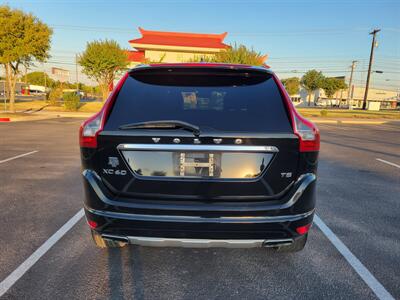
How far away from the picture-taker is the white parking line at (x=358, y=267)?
269 cm

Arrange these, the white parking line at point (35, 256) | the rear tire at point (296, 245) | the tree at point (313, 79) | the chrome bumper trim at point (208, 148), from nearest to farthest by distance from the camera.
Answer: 1. the chrome bumper trim at point (208, 148)
2. the rear tire at point (296, 245)
3. the white parking line at point (35, 256)
4. the tree at point (313, 79)

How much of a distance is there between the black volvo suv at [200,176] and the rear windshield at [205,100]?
0.05 feet

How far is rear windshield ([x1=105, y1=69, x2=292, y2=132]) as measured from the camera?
2447 mm

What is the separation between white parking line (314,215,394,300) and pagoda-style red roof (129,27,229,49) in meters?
48.2

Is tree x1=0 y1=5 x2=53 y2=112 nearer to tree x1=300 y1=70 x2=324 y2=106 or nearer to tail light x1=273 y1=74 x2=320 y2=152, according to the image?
tail light x1=273 y1=74 x2=320 y2=152

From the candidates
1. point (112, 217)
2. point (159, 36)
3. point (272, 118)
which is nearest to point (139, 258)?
point (112, 217)

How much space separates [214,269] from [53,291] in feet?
4.69

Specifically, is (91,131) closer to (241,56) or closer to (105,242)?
(105,242)

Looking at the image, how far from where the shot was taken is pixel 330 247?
3514mm

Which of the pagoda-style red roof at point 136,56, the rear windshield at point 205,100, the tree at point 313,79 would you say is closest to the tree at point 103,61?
the pagoda-style red roof at point 136,56

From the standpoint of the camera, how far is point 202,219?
234 cm

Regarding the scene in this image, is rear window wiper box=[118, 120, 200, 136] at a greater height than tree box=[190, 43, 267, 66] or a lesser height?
lesser

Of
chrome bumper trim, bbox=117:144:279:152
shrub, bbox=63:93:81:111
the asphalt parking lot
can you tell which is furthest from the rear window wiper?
shrub, bbox=63:93:81:111

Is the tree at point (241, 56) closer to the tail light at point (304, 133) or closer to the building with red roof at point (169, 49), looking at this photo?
the building with red roof at point (169, 49)
